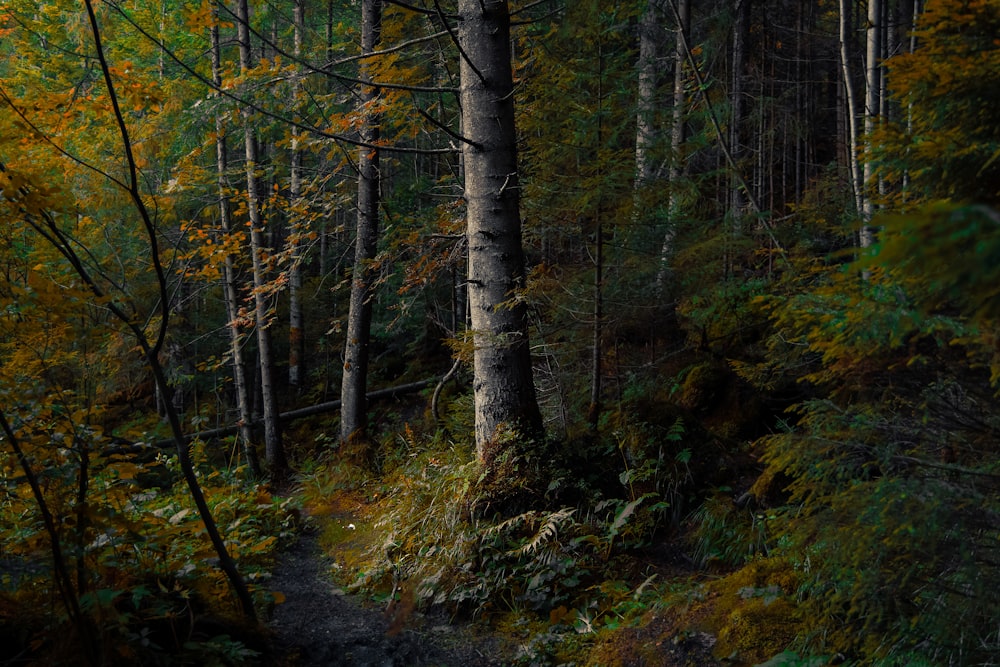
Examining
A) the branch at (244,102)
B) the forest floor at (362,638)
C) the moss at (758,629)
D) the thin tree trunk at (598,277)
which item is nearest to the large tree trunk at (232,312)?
the branch at (244,102)

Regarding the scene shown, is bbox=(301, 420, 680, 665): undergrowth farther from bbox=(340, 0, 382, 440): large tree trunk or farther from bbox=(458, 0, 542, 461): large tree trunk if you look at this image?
bbox=(340, 0, 382, 440): large tree trunk

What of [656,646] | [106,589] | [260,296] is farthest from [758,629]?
[260,296]

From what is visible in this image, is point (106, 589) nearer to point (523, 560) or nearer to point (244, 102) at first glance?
point (244, 102)

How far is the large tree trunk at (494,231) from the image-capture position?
5512 mm

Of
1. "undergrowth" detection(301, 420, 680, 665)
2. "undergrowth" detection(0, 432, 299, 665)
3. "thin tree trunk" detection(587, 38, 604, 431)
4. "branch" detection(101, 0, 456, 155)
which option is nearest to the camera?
"undergrowth" detection(0, 432, 299, 665)

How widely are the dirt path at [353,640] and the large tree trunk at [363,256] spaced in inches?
182

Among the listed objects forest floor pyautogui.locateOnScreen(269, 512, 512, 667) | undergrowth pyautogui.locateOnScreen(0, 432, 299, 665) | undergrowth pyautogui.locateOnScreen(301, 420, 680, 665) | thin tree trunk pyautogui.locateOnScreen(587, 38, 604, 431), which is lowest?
forest floor pyautogui.locateOnScreen(269, 512, 512, 667)

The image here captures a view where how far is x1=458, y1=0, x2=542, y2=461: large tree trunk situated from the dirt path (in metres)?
1.54

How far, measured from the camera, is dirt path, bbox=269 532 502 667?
13.3 ft

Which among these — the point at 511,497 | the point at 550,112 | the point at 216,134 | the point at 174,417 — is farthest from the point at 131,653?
the point at 216,134

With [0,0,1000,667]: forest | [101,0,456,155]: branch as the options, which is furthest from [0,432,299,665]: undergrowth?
[101,0,456,155]: branch

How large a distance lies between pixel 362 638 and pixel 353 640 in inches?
2.6

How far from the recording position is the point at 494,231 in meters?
5.57

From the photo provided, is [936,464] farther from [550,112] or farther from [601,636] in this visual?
[550,112]
